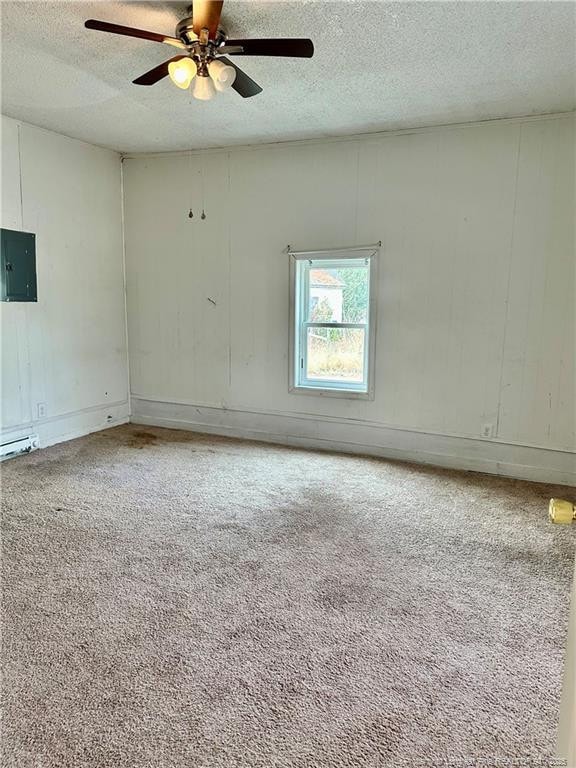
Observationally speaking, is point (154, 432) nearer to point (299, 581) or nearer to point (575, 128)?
point (299, 581)

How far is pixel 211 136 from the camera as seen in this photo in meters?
4.22

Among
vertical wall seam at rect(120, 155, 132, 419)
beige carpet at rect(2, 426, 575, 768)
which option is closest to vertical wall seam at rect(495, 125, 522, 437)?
beige carpet at rect(2, 426, 575, 768)

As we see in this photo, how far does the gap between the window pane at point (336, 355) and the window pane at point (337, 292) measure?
0.11 metres

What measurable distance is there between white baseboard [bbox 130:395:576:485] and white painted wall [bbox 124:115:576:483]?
0.05 feet

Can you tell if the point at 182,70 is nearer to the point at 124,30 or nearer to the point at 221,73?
the point at 221,73

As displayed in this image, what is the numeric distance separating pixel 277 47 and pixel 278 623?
98.0 inches

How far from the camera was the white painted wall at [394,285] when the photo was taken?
3646 mm

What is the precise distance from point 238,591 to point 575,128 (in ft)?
12.1

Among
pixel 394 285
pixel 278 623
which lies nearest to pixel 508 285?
pixel 394 285

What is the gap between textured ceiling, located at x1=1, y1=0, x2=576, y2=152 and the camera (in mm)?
2361

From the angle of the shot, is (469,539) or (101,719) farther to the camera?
(469,539)

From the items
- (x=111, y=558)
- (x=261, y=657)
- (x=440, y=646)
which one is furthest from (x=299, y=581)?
(x=111, y=558)

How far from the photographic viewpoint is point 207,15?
6.97 feet

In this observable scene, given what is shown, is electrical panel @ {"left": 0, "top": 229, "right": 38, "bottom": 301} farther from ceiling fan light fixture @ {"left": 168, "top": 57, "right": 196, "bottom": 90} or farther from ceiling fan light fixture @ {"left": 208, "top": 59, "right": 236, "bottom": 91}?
ceiling fan light fixture @ {"left": 208, "top": 59, "right": 236, "bottom": 91}
